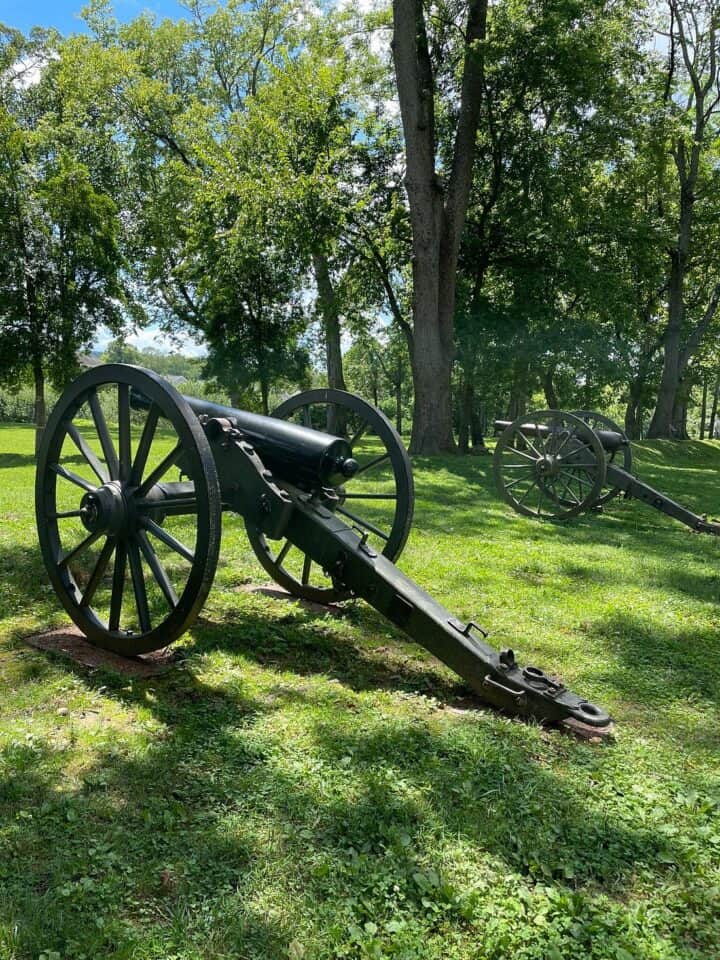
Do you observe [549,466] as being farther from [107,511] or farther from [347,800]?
[347,800]

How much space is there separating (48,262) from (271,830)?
18.1m

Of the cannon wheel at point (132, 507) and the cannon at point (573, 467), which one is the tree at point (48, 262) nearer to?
the cannon at point (573, 467)

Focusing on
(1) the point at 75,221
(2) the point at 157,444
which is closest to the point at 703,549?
(2) the point at 157,444

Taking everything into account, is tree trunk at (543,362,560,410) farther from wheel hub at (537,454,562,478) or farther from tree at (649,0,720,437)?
wheel hub at (537,454,562,478)

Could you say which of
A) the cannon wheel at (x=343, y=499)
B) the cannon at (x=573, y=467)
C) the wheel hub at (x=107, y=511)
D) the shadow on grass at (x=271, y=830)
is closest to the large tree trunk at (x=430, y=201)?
the cannon at (x=573, y=467)

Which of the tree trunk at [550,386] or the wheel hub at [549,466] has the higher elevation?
the tree trunk at [550,386]

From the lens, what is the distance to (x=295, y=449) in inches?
171

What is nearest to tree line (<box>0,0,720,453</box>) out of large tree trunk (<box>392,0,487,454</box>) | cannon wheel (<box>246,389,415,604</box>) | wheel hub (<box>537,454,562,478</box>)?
large tree trunk (<box>392,0,487,454</box>)

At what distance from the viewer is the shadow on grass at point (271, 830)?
84.9 inches

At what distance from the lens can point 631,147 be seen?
19062 millimetres

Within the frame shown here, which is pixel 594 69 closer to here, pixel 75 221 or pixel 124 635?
pixel 75 221

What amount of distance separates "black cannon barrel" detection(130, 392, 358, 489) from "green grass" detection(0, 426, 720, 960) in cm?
109

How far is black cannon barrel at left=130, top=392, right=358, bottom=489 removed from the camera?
14.0 ft

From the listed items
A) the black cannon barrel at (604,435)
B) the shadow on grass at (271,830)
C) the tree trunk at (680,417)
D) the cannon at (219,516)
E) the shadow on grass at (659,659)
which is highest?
the tree trunk at (680,417)
